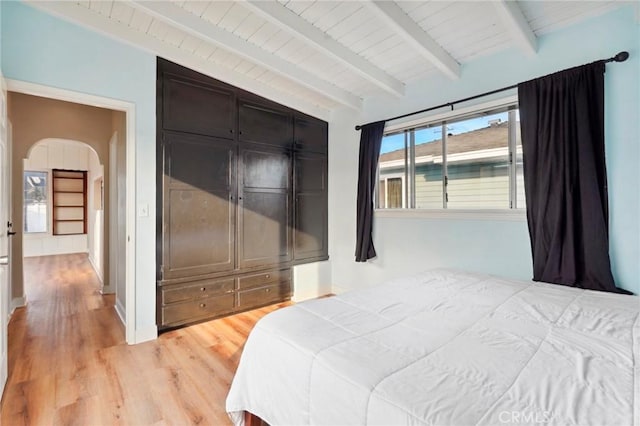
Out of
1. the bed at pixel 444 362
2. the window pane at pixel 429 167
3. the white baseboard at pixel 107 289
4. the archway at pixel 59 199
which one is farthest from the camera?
the archway at pixel 59 199

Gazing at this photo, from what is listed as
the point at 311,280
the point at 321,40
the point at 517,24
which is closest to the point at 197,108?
the point at 321,40

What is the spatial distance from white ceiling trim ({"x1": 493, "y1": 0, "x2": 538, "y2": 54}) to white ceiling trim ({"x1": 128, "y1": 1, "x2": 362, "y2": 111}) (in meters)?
1.71

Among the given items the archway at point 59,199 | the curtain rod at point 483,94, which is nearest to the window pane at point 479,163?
the curtain rod at point 483,94

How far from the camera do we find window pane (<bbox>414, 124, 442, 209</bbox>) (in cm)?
306

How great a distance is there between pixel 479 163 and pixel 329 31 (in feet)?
5.84

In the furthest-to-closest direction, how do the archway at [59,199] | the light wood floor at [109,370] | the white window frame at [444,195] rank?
the archway at [59,199], the white window frame at [444,195], the light wood floor at [109,370]

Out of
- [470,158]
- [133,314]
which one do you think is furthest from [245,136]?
[470,158]

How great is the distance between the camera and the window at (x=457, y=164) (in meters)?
2.60

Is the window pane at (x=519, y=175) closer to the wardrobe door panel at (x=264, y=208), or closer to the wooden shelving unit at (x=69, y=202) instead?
the wardrobe door panel at (x=264, y=208)

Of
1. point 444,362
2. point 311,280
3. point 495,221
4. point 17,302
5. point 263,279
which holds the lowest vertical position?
point 17,302

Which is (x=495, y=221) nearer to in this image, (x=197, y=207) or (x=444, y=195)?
(x=444, y=195)

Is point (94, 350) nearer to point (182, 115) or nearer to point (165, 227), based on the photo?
point (165, 227)

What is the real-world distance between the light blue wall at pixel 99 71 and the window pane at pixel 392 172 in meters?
2.44

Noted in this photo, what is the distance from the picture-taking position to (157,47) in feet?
8.55
